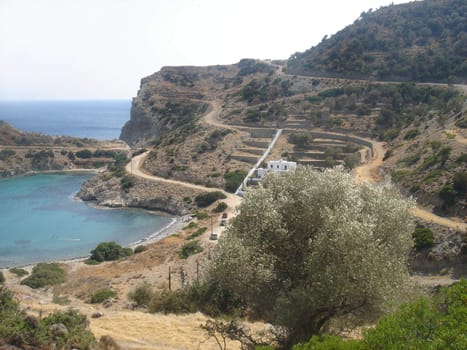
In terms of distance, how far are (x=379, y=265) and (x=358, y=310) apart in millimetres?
1260

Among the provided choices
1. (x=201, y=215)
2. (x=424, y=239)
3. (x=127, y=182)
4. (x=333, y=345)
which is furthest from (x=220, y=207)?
(x=333, y=345)

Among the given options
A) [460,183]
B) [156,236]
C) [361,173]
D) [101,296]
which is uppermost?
[460,183]

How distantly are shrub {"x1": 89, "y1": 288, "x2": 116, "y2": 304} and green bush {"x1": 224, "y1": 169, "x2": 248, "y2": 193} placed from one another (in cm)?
2959

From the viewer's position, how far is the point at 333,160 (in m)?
48.0

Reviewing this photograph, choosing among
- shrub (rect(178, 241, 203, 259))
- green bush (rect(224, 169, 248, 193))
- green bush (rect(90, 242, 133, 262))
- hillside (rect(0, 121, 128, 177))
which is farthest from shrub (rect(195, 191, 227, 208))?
hillside (rect(0, 121, 128, 177))

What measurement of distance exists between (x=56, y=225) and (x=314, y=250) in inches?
1754

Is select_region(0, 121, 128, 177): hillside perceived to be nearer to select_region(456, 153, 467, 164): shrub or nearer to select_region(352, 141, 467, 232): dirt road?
select_region(352, 141, 467, 232): dirt road

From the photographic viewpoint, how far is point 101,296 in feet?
69.5

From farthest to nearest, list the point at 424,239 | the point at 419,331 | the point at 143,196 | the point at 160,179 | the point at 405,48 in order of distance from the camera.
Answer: the point at 405,48, the point at 160,179, the point at 143,196, the point at 424,239, the point at 419,331

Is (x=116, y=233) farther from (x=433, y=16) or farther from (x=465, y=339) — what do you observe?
(x=433, y=16)

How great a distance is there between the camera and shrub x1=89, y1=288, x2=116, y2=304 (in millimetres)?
20906

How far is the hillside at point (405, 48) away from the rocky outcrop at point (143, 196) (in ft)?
128

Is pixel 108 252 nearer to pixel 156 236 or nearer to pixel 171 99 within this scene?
pixel 156 236

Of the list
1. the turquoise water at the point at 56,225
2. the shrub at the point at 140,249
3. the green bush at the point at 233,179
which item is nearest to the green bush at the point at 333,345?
the shrub at the point at 140,249
